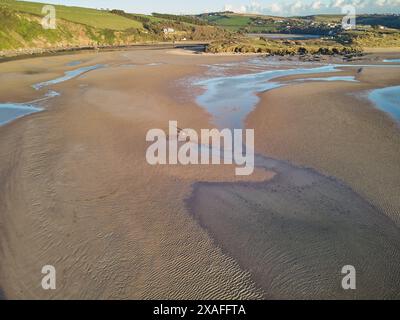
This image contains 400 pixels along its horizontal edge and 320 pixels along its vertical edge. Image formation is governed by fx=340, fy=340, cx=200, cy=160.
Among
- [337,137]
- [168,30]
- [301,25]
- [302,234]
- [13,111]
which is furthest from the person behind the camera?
[301,25]

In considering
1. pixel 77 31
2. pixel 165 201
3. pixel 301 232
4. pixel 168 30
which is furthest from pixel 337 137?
pixel 168 30

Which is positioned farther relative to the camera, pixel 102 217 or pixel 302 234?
pixel 102 217

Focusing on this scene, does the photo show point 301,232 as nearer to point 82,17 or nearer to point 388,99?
point 388,99

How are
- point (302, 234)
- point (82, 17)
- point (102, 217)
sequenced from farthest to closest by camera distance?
point (82, 17), point (102, 217), point (302, 234)

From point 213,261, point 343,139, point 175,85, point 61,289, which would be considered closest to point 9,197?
point 61,289

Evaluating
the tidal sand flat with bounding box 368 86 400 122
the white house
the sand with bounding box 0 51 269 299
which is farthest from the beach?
the white house

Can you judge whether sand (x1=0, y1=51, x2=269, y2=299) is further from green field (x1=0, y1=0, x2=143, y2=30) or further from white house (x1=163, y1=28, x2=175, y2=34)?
white house (x1=163, y1=28, x2=175, y2=34)

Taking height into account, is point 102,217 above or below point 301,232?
above

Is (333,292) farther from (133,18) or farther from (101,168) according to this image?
(133,18)

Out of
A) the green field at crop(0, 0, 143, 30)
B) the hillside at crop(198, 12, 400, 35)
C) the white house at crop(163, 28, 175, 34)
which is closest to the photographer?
the green field at crop(0, 0, 143, 30)
